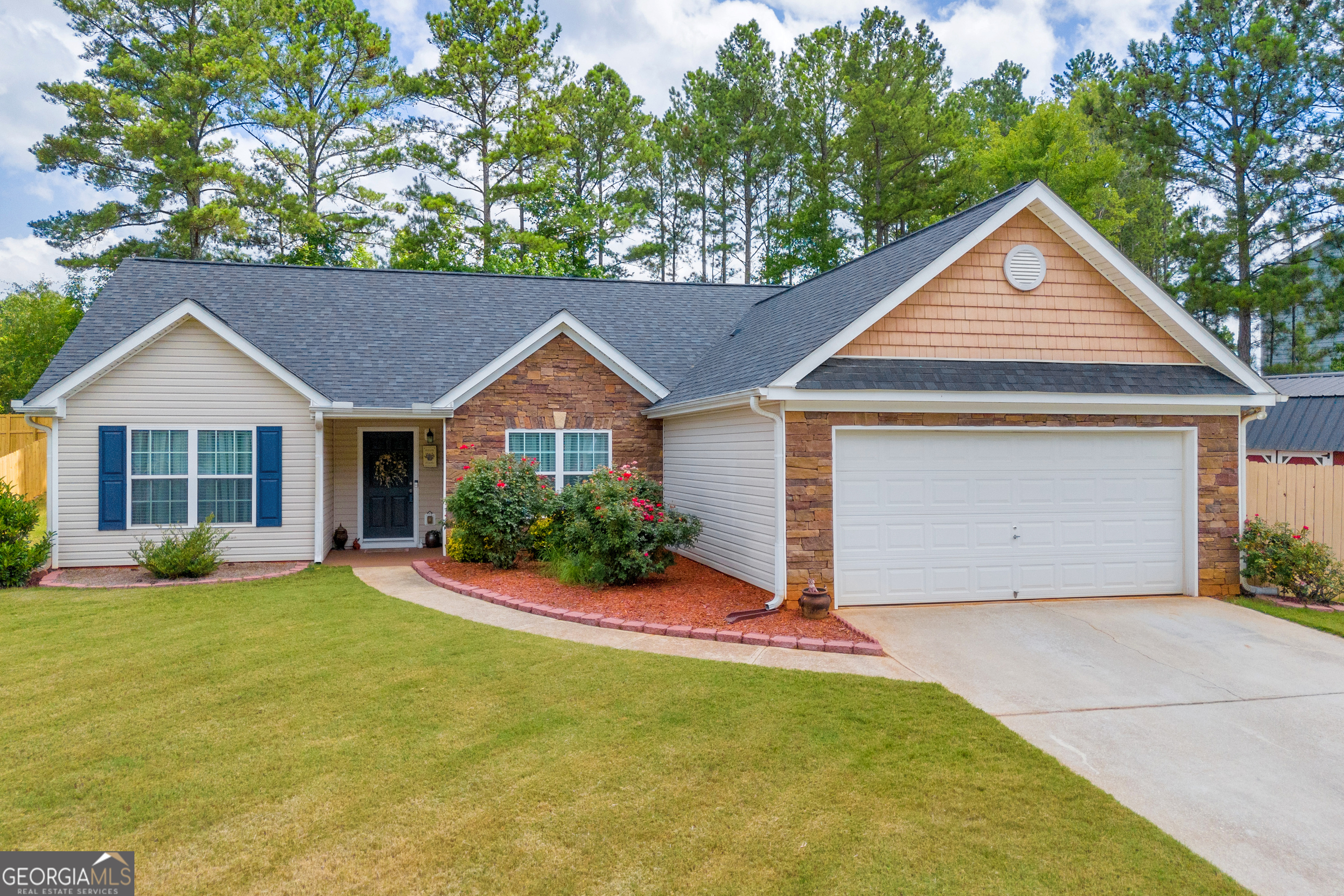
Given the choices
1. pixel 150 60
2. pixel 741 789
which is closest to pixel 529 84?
pixel 150 60

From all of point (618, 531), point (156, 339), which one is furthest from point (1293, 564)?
point (156, 339)

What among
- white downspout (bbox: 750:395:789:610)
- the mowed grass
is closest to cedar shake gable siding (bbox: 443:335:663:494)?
white downspout (bbox: 750:395:789:610)

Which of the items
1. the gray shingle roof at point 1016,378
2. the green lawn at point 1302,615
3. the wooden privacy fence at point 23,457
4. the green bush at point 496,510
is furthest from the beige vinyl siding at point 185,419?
the green lawn at point 1302,615

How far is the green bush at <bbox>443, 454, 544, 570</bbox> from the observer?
11.0 m

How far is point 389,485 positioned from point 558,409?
374 centimetres

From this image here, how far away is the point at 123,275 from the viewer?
1422 centimetres

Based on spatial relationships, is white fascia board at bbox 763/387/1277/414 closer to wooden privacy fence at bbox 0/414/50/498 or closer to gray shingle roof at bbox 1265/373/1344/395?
gray shingle roof at bbox 1265/373/1344/395

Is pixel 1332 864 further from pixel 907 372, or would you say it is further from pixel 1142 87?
pixel 1142 87

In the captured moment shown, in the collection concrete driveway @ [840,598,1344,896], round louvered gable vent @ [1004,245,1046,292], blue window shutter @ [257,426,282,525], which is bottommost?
concrete driveway @ [840,598,1344,896]

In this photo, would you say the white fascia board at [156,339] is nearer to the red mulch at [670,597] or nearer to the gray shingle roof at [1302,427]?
the red mulch at [670,597]

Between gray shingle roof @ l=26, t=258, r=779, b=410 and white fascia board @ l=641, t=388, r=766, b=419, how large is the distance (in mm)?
1164

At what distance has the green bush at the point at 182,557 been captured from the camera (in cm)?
1042

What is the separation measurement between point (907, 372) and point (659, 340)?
6.94 meters

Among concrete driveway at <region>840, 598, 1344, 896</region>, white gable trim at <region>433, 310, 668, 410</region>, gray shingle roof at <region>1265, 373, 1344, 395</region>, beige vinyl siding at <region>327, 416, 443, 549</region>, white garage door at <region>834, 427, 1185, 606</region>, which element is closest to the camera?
concrete driveway at <region>840, 598, 1344, 896</region>
